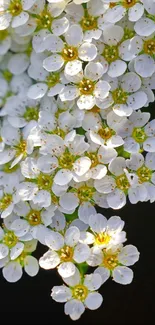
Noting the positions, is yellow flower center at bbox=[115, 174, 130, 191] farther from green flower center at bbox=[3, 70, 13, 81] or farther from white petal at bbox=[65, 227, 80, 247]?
green flower center at bbox=[3, 70, 13, 81]

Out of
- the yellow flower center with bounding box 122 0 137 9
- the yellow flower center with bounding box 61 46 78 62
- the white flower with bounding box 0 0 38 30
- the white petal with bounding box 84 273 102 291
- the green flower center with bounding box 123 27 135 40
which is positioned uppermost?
the white flower with bounding box 0 0 38 30

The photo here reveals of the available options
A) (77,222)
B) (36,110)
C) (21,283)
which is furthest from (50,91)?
(21,283)

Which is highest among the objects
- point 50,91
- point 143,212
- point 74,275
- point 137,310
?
point 50,91

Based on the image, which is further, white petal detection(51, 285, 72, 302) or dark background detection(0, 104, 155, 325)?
dark background detection(0, 104, 155, 325)

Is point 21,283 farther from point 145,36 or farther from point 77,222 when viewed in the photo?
point 145,36

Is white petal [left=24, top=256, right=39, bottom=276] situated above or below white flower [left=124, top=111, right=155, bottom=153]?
below

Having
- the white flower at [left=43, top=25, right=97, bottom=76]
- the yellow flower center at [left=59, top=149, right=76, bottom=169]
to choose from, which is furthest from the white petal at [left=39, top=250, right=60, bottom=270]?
the white flower at [left=43, top=25, right=97, bottom=76]
